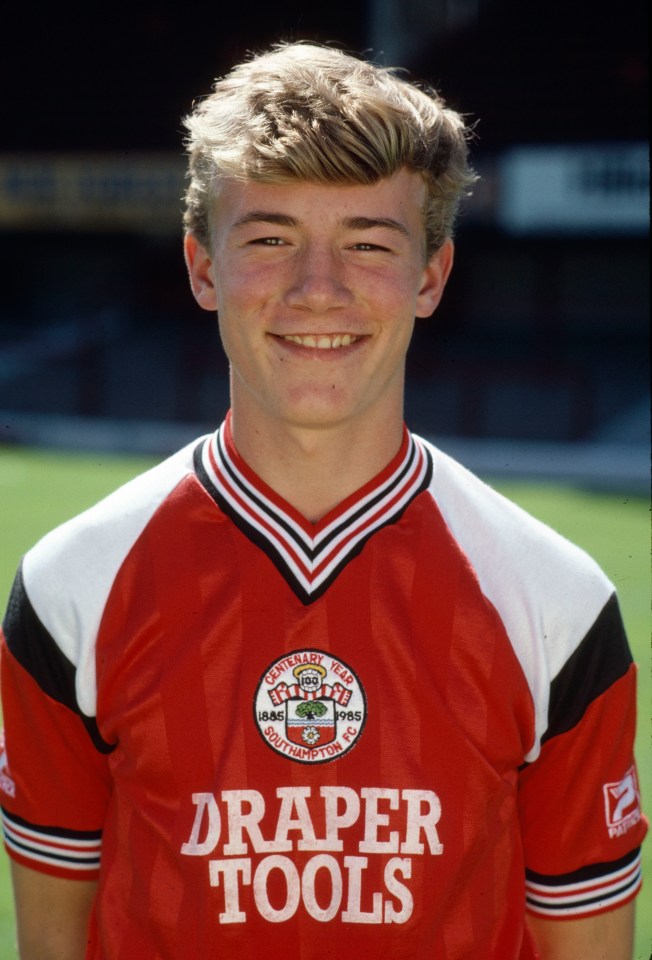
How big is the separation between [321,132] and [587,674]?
0.87 metres

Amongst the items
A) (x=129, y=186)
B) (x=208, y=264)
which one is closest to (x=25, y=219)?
(x=129, y=186)

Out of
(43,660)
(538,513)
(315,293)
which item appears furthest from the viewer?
(538,513)

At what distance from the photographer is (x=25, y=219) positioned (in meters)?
21.1

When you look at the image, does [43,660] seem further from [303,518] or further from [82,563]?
[303,518]

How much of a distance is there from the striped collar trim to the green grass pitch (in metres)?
3.02

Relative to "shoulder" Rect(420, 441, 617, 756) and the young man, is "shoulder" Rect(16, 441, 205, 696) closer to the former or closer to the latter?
the young man

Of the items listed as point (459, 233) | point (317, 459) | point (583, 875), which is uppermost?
point (459, 233)

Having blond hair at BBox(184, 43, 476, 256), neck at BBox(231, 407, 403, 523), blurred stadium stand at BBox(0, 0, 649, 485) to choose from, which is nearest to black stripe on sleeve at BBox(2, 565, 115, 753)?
neck at BBox(231, 407, 403, 523)

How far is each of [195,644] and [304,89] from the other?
32.9 inches

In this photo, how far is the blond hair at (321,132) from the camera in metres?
1.73

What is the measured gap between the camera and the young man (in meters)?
1.72

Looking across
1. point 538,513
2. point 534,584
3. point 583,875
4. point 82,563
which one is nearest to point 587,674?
point 534,584

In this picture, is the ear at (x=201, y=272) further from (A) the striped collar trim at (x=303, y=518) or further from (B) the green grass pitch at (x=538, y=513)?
(B) the green grass pitch at (x=538, y=513)

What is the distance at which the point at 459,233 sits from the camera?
739 inches
